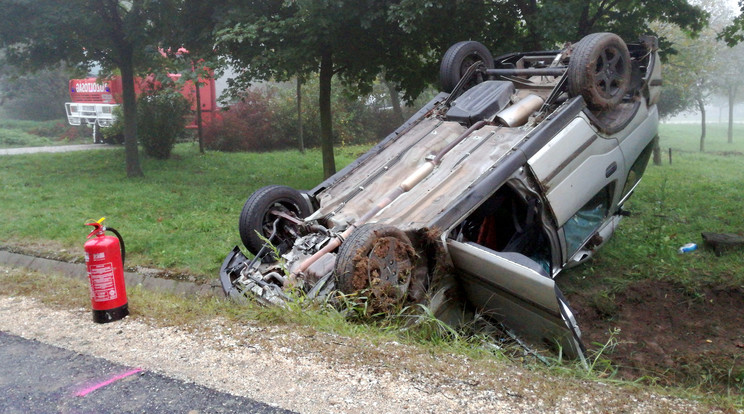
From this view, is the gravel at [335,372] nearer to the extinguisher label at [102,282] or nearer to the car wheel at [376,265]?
the extinguisher label at [102,282]

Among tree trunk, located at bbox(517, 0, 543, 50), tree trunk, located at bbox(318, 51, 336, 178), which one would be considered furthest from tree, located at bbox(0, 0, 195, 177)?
tree trunk, located at bbox(517, 0, 543, 50)

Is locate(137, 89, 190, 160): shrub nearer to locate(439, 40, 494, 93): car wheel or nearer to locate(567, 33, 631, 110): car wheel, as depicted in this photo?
locate(439, 40, 494, 93): car wheel

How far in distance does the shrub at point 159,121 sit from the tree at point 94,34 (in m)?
2.45

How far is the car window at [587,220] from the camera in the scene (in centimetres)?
591

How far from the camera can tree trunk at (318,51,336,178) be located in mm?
11147

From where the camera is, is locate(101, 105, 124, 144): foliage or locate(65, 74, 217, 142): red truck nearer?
locate(101, 105, 124, 144): foliage

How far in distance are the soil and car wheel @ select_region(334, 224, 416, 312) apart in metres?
1.57

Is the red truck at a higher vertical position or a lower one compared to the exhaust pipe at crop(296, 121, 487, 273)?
higher

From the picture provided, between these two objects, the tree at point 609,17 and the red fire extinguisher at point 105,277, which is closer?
the red fire extinguisher at point 105,277

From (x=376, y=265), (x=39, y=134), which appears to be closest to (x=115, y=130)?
(x=39, y=134)

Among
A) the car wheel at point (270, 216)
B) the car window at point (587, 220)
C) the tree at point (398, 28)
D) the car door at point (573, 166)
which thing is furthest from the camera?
the tree at point (398, 28)

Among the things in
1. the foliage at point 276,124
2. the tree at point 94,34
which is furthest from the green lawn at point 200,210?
the foliage at point 276,124

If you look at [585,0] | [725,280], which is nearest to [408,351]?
[725,280]

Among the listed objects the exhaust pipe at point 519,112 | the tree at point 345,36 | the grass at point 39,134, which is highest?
the tree at point 345,36
